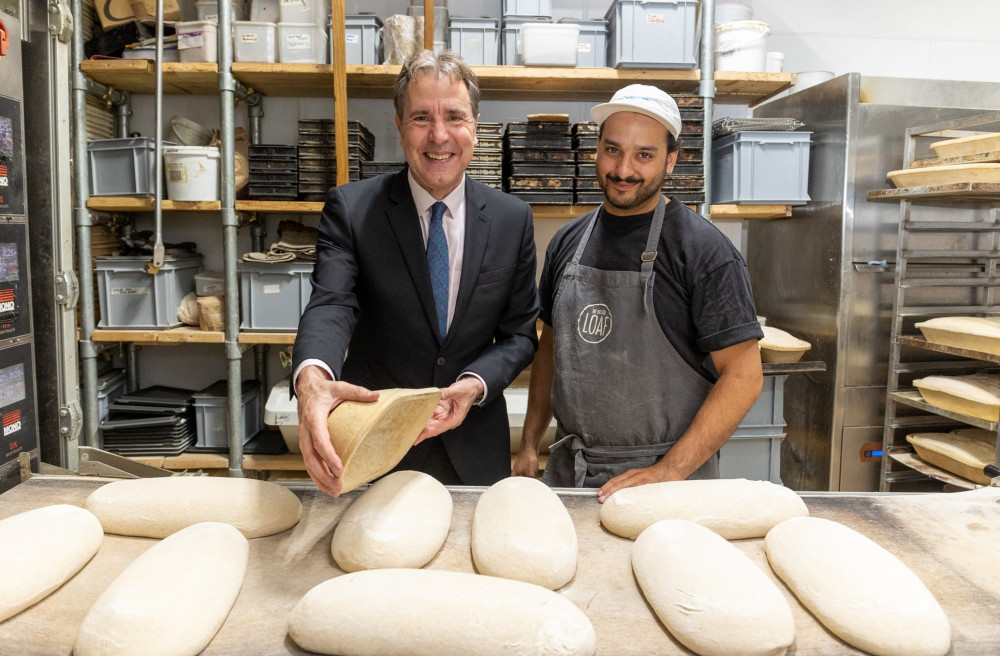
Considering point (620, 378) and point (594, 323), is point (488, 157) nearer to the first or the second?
point (594, 323)

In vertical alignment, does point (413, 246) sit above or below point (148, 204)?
below

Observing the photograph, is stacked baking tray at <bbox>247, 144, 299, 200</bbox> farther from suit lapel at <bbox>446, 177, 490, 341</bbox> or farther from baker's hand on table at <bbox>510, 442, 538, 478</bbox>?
baker's hand on table at <bbox>510, 442, 538, 478</bbox>

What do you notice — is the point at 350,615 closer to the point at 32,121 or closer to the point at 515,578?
the point at 515,578

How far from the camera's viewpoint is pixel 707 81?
2.82m

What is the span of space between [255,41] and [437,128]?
5.81 feet

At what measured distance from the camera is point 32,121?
2289 millimetres

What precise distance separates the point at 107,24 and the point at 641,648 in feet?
10.8

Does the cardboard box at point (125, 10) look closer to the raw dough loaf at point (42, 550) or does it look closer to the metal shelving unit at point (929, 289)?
the raw dough loaf at point (42, 550)

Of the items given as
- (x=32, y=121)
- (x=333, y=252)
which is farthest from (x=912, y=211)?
(x=32, y=121)

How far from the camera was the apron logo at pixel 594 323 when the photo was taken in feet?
5.16

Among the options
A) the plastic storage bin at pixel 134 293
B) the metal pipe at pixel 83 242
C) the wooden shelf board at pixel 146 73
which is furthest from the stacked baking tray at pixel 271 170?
the metal pipe at pixel 83 242

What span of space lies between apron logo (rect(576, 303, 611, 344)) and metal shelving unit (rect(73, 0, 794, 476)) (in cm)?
138

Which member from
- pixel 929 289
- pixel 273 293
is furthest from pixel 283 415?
pixel 929 289

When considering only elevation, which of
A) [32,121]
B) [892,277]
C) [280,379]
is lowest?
[280,379]
